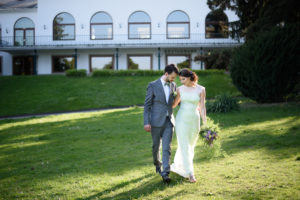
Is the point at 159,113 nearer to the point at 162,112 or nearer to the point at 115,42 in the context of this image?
the point at 162,112

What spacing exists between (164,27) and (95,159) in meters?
24.4

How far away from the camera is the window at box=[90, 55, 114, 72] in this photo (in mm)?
29484

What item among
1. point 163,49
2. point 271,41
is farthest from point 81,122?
point 163,49

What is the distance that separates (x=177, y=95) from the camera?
190 inches

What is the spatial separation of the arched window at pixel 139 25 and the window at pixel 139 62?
2203 mm

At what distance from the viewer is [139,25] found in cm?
2917

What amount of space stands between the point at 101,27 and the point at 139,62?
228 inches

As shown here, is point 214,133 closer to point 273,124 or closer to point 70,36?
point 273,124

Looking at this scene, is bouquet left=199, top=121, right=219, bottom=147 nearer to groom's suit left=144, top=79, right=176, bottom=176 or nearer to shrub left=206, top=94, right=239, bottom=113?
groom's suit left=144, top=79, right=176, bottom=176

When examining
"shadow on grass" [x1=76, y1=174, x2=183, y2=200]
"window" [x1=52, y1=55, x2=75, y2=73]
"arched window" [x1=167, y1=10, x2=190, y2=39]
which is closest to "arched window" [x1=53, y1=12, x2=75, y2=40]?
"window" [x1=52, y1=55, x2=75, y2=73]

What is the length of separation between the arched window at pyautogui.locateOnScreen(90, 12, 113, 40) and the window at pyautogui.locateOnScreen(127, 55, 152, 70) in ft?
11.0

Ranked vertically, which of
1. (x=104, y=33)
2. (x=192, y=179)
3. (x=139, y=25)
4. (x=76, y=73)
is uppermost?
(x=139, y=25)

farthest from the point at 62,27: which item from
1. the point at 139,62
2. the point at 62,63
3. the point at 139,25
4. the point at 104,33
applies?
the point at 139,62

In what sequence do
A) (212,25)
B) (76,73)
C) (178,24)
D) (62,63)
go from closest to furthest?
(76,73) → (212,25) → (178,24) → (62,63)
